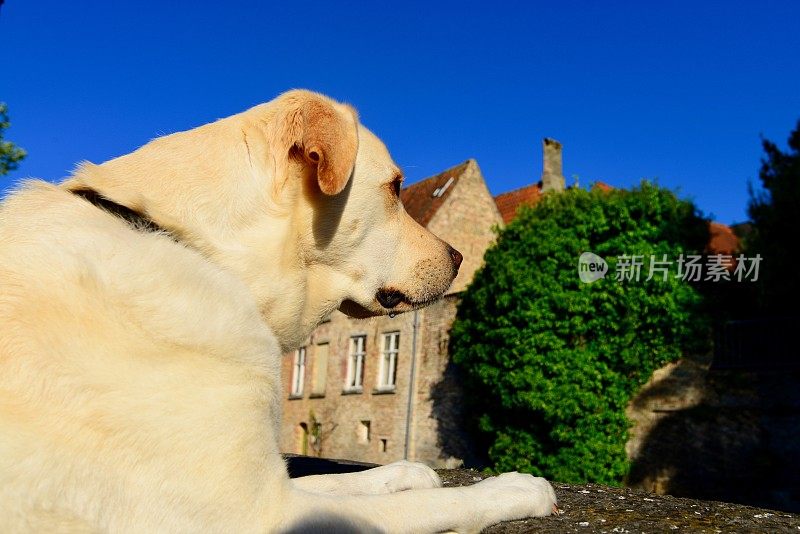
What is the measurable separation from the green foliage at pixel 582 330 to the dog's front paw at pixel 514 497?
48.9 feet

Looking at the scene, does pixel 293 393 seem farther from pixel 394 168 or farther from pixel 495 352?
pixel 394 168

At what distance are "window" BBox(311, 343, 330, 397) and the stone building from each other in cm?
4

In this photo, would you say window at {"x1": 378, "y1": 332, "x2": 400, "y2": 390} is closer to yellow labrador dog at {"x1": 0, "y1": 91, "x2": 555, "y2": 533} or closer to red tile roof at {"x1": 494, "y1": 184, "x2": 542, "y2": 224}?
red tile roof at {"x1": 494, "y1": 184, "x2": 542, "y2": 224}

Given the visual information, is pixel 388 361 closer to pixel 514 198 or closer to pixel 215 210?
pixel 514 198

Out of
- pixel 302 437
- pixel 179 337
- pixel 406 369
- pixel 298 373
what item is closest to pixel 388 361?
pixel 406 369

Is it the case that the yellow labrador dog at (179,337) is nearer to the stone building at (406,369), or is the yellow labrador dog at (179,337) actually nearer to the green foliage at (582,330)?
the green foliage at (582,330)

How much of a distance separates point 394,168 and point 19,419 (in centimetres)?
201

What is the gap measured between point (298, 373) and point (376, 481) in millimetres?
32077

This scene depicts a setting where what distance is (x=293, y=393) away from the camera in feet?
115

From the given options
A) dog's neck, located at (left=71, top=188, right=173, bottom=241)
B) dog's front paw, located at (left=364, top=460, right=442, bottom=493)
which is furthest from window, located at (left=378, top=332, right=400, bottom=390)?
dog's neck, located at (left=71, top=188, right=173, bottom=241)

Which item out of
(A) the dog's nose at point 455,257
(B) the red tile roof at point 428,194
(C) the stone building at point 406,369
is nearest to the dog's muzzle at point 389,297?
(A) the dog's nose at point 455,257

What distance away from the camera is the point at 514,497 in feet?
9.95

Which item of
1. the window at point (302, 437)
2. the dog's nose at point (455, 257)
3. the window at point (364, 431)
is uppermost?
the dog's nose at point (455, 257)

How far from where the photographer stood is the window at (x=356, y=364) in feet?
101
